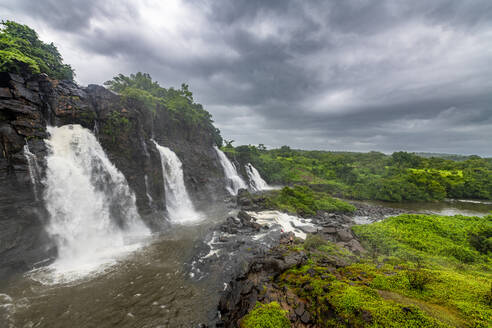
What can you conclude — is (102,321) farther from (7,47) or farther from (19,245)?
(7,47)

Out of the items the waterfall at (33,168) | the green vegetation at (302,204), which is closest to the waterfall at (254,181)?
the green vegetation at (302,204)

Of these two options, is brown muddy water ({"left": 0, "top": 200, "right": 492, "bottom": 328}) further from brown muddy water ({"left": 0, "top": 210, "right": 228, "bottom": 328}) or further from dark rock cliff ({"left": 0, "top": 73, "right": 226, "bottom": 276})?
dark rock cliff ({"left": 0, "top": 73, "right": 226, "bottom": 276})

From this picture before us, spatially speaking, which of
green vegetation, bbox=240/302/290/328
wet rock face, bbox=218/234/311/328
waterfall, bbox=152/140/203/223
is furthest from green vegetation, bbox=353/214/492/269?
waterfall, bbox=152/140/203/223

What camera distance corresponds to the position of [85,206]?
1339 cm

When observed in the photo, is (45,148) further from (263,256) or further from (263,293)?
(263,293)

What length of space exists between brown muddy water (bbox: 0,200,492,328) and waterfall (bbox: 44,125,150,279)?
4.68 ft

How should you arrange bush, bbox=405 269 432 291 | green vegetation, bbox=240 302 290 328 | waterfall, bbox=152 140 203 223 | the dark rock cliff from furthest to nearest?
waterfall, bbox=152 140 203 223, the dark rock cliff, bush, bbox=405 269 432 291, green vegetation, bbox=240 302 290 328

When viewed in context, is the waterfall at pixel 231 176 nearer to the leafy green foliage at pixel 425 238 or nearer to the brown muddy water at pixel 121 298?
the brown muddy water at pixel 121 298

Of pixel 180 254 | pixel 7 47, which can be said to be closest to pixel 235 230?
pixel 180 254

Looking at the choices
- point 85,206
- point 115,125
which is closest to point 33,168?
point 85,206

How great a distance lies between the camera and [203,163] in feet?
103

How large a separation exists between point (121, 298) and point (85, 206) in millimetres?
8491

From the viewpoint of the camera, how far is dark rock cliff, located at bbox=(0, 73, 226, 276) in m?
10.5

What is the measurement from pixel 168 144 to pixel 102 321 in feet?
75.0
